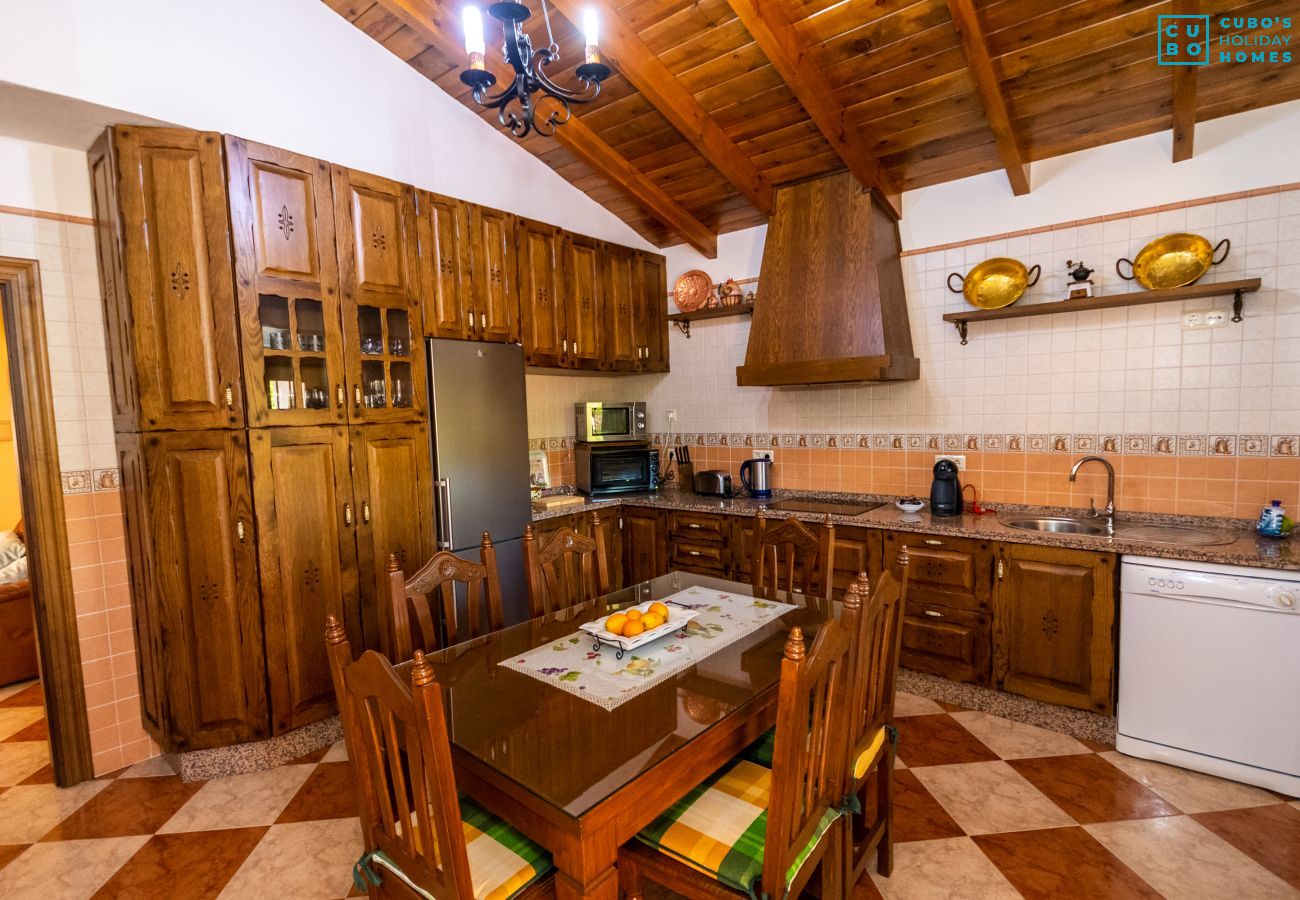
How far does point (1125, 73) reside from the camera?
2.47 meters

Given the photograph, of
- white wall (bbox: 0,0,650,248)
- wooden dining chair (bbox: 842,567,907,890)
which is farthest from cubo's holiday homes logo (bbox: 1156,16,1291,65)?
white wall (bbox: 0,0,650,248)

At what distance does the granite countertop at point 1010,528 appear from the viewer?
2.22 meters

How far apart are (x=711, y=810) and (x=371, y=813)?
743mm

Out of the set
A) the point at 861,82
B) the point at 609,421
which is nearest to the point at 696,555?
the point at 609,421

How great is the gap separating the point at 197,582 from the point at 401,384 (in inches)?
44.1

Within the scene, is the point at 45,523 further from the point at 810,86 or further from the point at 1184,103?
the point at 1184,103

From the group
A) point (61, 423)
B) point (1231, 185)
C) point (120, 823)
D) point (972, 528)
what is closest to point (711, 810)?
point (972, 528)

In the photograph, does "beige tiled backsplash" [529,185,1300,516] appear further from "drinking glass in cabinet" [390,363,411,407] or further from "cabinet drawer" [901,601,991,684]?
"drinking glass in cabinet" [390,363,411,407]

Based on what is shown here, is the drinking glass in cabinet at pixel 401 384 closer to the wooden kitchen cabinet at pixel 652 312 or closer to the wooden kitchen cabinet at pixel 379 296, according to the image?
the wooden kitchen cabinet at pixel 379 296

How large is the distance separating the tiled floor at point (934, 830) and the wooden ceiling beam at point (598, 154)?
309 centimetres

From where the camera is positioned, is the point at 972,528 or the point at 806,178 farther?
the point at 806,178

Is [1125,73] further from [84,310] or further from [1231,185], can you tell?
[84,310]

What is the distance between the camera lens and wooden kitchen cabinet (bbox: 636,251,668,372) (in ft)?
13.7

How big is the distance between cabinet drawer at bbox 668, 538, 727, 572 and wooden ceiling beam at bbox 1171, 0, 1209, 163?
9.09 ft
